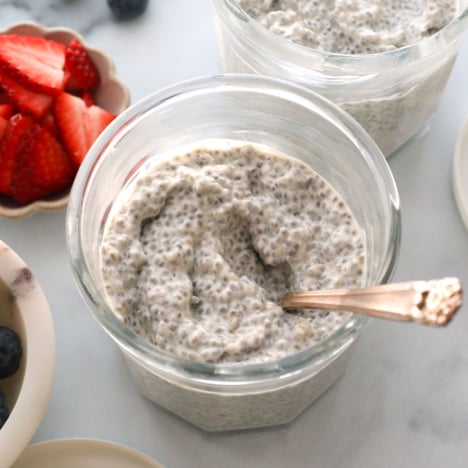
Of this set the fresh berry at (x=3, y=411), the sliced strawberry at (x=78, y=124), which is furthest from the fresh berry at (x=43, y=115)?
the fresh berry at (x=3, y=411)

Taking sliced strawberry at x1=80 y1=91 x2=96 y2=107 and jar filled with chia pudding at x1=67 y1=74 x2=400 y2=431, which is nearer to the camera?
jar filled with chia pudding at x1=67 y1=74 x2=400 y2=431

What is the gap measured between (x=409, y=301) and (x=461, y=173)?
57cm

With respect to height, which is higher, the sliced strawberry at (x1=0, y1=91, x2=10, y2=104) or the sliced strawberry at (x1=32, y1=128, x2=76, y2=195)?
the sliced strawberry at (x1=0, y1=91, x2=10, y2=104)

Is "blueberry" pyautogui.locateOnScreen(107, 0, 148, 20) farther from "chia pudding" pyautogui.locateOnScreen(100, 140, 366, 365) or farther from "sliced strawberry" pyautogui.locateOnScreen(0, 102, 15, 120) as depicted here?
"chia pudding" pyautogui.locateOnScreen(100, 140, 366, 365)

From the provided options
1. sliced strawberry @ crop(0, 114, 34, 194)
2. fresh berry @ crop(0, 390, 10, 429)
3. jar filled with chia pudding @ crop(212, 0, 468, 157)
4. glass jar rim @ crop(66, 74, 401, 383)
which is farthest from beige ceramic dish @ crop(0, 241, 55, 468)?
jar filled with chia pudding @ crop(212, 0, 468, 157)

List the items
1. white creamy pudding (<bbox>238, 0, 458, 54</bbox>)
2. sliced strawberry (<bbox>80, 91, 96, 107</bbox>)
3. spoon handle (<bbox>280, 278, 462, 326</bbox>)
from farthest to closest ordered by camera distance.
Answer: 1. sliced strawberry (<bbox>80, 91, 96, 107</bbox>)
2. white creamy pudding (<bbox>238, 0, 458, 54</bbox>)
3. spoon handle (<bbox>280, 278, 462, 326</bbox>)

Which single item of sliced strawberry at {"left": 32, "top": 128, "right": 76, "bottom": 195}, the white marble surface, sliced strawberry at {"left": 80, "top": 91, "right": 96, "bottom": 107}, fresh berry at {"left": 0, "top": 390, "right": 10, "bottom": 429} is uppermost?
sliced strawberry at {"left": 80, "top": 91, "right": 96, "bottom": 107}

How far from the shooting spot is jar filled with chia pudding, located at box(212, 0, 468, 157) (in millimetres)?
1165

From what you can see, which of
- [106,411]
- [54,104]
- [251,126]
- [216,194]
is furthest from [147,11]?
[106,411]

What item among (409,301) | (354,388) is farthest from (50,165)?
(409,301)

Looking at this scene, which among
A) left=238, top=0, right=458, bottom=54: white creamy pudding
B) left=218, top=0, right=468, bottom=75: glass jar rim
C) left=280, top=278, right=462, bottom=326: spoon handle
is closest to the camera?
left=280, top=278, right=462, bottom=326: spoon handle

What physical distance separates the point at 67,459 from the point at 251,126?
508 mm

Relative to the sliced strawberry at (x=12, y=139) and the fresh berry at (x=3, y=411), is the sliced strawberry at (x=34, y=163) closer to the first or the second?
the sliced strawberry at (x=12, y=139)

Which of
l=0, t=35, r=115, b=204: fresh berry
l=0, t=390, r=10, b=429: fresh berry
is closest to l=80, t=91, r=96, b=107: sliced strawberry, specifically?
l=0, t=35, r=115, b=204: fresh berry
